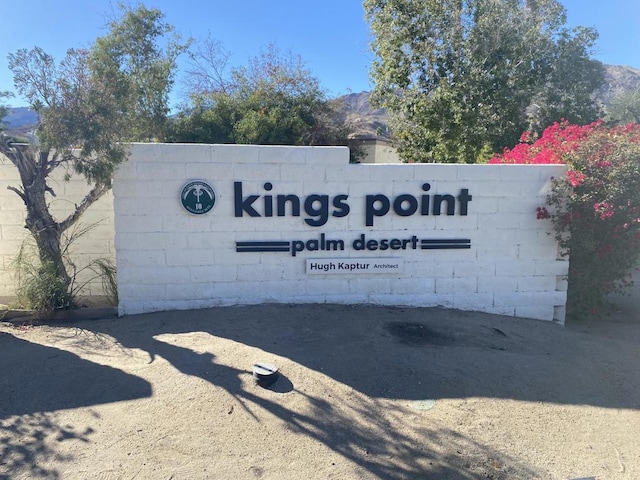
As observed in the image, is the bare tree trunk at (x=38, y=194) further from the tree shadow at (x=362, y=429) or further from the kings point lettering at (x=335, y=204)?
the tree shadow at (x=362, y=429)

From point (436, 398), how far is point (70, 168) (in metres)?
5.70

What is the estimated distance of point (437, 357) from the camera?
16.3 feet

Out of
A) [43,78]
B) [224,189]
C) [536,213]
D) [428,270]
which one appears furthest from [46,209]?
[536,213]

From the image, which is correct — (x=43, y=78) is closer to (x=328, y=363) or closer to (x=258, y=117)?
(x=328, y=363)

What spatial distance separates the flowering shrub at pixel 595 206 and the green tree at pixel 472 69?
5056 mm

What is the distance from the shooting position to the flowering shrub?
5980 millimetres

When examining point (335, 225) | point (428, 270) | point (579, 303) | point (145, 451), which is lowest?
point (145, 451)

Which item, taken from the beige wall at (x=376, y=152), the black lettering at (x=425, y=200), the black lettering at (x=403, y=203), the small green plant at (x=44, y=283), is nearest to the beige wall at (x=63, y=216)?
the small green plant at (x=44, y=283)

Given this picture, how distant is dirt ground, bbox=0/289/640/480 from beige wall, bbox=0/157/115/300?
1.55 metres

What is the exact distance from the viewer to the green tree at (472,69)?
12094mm

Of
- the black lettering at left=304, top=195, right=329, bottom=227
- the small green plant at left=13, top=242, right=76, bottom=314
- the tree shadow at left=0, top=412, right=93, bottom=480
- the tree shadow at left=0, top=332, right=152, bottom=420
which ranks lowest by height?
the tree shadow at left=0, top=412, right=93, bottom=480

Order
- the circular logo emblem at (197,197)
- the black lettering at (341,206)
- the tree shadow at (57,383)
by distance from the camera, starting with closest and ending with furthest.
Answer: the tree shadow at (57,383)
the circular logo emblem at (197,197)
the black lettering at (341,206)

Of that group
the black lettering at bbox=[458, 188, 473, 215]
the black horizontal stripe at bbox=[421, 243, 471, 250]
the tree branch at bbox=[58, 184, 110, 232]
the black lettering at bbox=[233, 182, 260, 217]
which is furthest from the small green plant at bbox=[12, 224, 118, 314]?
the black lettering at bbox=[458, 188, 473, 215]

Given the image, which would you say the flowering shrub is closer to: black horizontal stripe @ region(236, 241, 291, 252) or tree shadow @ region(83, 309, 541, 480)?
black horizontal stripe @ region(236, 241, 291, 252)
